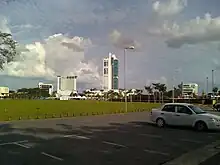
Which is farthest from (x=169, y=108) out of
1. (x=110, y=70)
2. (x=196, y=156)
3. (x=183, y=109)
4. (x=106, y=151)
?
(x=110, y=70)

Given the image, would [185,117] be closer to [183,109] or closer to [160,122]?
[183,109]

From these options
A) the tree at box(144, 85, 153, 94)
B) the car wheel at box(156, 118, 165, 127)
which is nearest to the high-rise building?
the tree at box(144, 85, 153, 94)

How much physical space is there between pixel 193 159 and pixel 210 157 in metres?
0.73

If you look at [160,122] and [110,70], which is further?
[110,70]

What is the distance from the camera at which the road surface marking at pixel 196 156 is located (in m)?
10.1

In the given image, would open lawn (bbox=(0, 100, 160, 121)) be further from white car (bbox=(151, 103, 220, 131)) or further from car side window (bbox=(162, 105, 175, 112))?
car side window (bbox=(162, 105, 175, 112))

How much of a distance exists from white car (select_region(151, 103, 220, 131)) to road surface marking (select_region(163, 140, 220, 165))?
680cm

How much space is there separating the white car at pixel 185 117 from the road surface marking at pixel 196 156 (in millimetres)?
6804

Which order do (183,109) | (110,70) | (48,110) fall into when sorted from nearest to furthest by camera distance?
(183,109), (48,110), (110,70)

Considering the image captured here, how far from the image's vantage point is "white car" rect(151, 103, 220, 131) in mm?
19953

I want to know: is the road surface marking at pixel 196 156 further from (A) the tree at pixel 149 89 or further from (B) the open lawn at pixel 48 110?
(A) the tree at pixel 149 89

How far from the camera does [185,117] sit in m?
20.7

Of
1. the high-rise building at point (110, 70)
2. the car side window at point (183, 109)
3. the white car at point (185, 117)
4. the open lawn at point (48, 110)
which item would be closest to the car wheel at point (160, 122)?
the white car at point (185, 117)

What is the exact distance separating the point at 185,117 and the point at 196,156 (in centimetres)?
968
